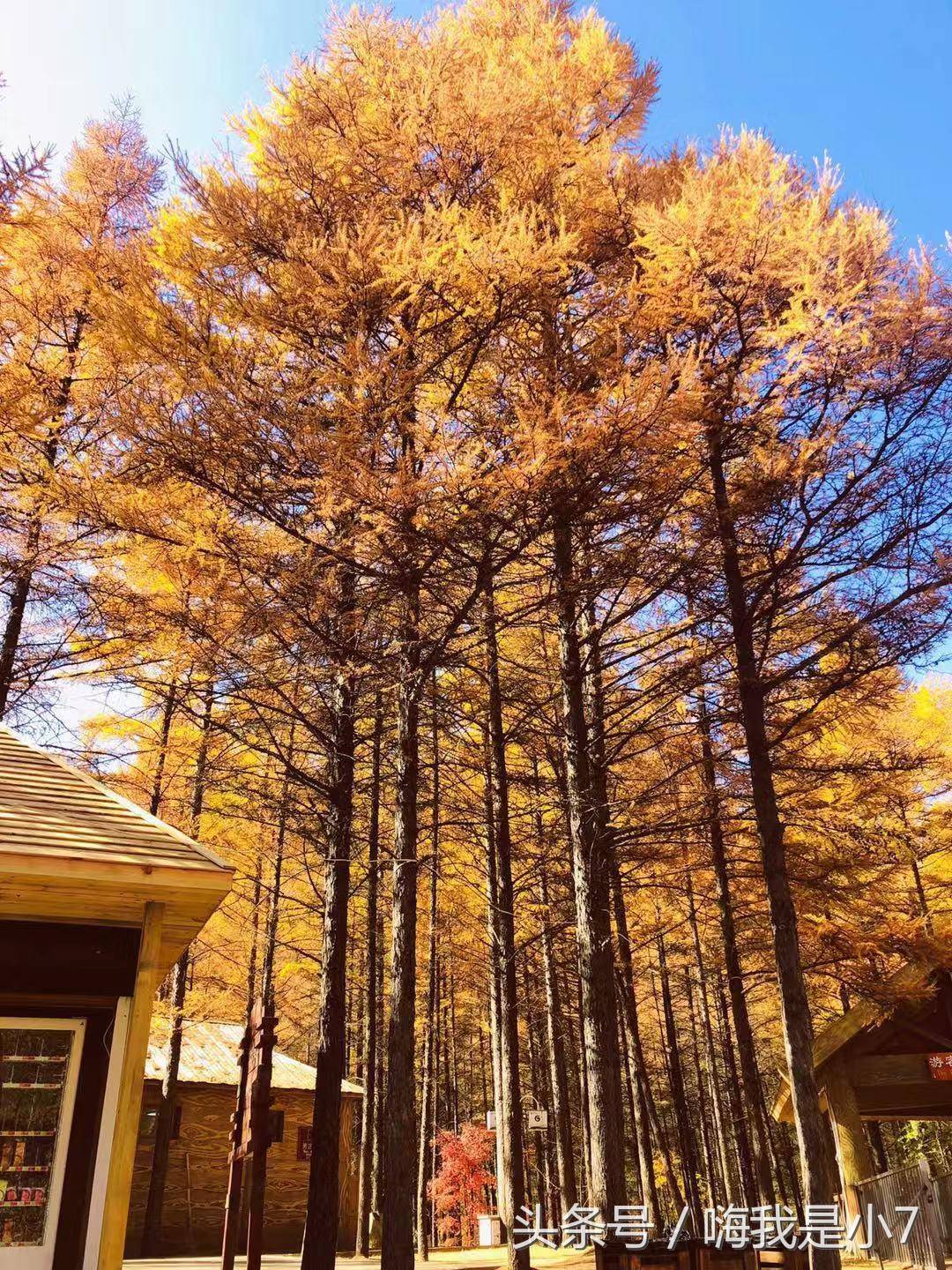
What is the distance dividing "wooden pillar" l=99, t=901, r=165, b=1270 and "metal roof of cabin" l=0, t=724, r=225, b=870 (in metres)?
0.44

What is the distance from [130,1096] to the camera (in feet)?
17.8

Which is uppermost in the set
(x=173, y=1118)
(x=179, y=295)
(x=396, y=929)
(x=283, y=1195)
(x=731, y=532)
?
(x=179, y=295)

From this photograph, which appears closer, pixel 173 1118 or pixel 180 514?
pixel 180 514

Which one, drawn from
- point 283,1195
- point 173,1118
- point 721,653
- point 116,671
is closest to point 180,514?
point 116,671

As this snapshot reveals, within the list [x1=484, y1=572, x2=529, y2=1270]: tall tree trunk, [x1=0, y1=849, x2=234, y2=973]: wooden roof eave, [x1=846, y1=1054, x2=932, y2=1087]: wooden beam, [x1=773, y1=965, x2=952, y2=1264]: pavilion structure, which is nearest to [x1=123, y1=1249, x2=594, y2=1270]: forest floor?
[x1=484, y1=572, x2=529, y2=1270]: tall tree trunk

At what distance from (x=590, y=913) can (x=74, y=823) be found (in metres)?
5.08

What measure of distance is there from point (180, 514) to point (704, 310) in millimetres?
5467

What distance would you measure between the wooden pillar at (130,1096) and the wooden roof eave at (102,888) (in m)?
0.20

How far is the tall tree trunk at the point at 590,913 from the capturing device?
828 cm

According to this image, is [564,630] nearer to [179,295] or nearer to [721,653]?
[721,653]

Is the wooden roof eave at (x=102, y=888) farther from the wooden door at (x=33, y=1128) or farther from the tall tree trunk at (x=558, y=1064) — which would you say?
the tall tree trunk at (x=558, y=1064)

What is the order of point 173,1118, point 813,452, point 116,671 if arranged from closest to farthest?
1. point 813,452
2. point 116,671
3. point 173,1118

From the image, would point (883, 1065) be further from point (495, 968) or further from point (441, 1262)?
point (441, 1262)

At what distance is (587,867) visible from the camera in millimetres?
9008
